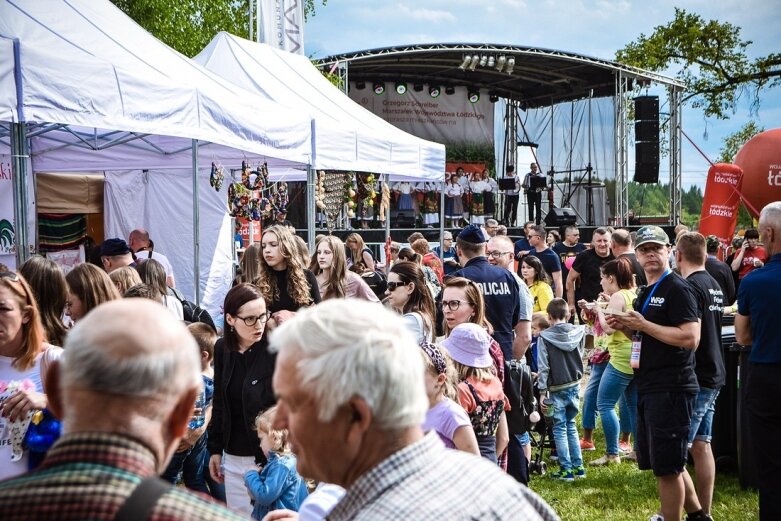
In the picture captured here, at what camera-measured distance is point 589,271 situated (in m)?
9.60

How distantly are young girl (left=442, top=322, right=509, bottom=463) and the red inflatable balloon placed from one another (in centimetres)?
1462

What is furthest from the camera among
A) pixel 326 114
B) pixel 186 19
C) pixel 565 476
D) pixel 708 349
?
pixel 186 19

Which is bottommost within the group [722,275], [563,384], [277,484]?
[563,384]

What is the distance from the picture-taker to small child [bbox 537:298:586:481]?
20.7 feet

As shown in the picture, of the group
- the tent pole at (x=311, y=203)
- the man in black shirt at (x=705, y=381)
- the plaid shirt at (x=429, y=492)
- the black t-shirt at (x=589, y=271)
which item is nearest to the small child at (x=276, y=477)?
the plaid shirt at (x=429, y=492)

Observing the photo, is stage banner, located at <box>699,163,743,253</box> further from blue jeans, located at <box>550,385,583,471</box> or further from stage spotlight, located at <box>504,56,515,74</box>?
blue jeans, located at <box>550,385,583,471</box>

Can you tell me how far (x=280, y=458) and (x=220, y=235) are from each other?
8.94 m

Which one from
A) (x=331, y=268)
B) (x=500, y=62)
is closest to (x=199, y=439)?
(x=331, y=268)

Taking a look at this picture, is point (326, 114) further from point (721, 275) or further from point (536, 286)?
point (721, 275)

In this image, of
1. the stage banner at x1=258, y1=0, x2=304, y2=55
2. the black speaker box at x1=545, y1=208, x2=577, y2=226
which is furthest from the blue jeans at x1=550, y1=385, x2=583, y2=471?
the black speaker box at x1=545, y1=208, x2=577, y2=226

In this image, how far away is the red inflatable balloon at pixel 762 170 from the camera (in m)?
16.8

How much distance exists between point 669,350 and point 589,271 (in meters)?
5.20

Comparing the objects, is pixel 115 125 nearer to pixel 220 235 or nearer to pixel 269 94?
pixel 269 94

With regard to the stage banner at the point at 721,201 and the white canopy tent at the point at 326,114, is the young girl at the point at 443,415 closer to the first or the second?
the white canopy tent at the point at 326,114
